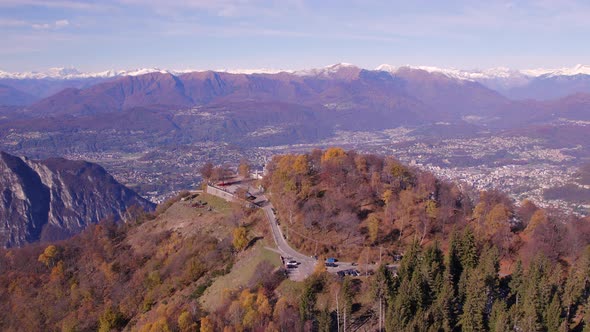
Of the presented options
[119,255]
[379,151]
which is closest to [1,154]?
[119,255]

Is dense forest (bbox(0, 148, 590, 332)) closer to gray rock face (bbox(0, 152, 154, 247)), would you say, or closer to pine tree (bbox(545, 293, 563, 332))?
pine tree (bbox(545, 293, 563, 332))

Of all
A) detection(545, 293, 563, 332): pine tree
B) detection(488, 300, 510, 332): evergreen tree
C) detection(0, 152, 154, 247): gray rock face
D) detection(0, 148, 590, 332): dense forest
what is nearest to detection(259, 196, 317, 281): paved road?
detection(0, 148, 590, 332): dense forest

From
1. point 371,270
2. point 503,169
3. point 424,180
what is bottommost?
point 503,169

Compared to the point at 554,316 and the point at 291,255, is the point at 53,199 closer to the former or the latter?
the point at 291,255

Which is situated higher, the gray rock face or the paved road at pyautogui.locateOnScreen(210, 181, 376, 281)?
the paved road at pyautogui.locateOnScreen(210, 181, 376, 281)

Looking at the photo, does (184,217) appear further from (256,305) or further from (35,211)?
(35,211)

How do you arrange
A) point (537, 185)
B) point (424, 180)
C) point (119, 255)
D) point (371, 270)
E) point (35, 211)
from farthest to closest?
point (35, 211) < point (537, 185) < point (119, 255) < point (424, 180) < point (371, 270)

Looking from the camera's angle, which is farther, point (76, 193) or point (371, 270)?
point (76, 193)

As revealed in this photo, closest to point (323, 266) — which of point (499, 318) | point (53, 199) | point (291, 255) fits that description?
point (291, 255)
